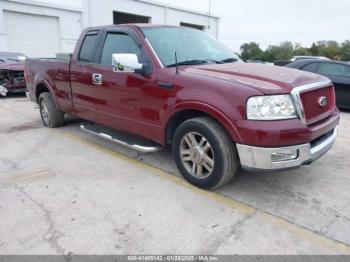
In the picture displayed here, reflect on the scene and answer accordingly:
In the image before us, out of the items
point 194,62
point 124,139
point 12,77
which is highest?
point 194,62

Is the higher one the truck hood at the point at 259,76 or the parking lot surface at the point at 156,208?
the truck hood at the point at 259,76

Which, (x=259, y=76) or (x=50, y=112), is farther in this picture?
(x=50, y=112)

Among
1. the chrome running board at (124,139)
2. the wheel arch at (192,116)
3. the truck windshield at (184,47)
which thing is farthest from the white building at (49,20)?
the wheel arch at (192,116)

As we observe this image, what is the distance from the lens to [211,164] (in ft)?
11.5

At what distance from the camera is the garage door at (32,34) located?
16705mm

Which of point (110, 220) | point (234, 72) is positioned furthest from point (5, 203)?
point (234, 72)

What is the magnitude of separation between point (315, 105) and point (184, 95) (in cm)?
142

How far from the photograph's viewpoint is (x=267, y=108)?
307cm

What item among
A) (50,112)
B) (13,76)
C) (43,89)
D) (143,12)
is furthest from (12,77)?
(143,12)

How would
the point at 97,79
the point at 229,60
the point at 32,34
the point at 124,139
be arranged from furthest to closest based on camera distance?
1. the point at 32,34
2. the point at 124,139
3. the point at 97,79
4. the point at 229,60

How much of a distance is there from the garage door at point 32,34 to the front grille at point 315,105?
17.1 m

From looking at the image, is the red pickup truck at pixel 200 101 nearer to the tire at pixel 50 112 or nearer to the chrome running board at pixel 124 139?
the chrome running board at pixel 124 139

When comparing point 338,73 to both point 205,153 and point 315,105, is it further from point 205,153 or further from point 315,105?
point 205,153

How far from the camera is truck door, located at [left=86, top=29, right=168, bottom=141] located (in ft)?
13.1
